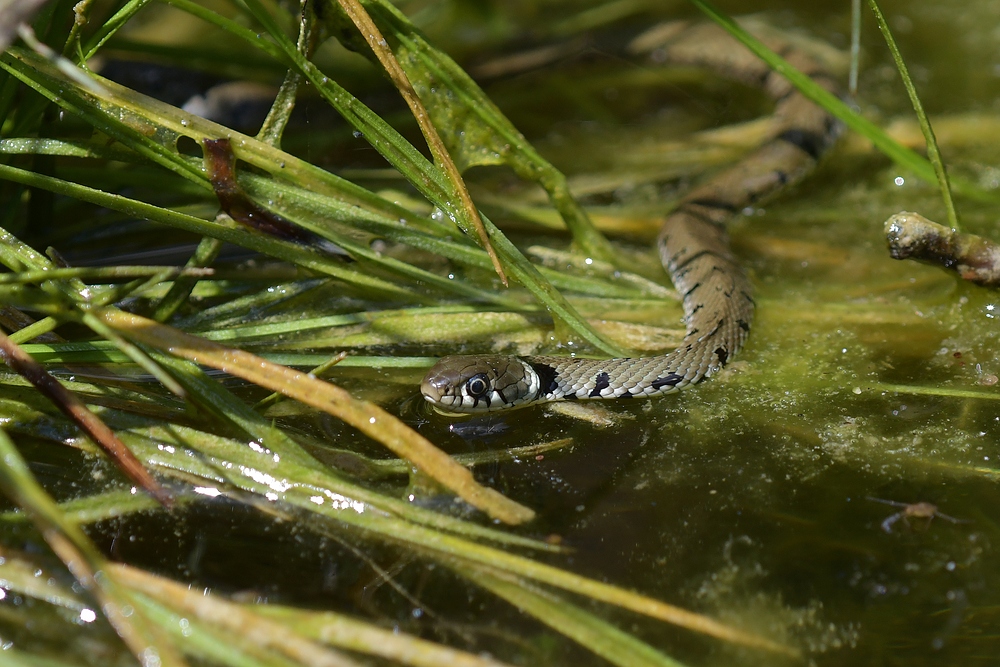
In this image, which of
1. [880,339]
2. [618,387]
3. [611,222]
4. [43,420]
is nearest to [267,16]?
[43,420]

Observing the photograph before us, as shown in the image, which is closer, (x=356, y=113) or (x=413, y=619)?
(x=413, y=619)

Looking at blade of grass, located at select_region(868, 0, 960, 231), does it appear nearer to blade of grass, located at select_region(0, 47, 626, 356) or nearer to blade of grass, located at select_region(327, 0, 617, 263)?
blade of grass, located at select_region(327, 0, 617, 263)

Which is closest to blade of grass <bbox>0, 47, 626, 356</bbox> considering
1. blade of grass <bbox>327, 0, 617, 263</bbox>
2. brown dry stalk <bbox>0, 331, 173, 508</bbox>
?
blade of grass <bbox>327, 0, 617, 263</bbox>

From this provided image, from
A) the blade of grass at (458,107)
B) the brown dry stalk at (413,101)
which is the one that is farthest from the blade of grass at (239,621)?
the blade of grass at (458,107)

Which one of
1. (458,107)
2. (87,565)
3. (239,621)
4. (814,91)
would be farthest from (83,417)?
(814,91)

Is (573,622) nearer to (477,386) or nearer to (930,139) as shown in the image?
(477,386)

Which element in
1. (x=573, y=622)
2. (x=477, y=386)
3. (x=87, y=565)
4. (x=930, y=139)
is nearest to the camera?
(x=87, y=565)

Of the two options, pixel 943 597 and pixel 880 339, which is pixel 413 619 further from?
pixel 880 339
